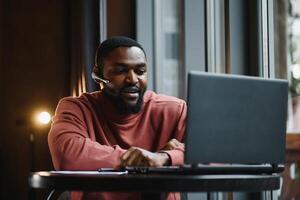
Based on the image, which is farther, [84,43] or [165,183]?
[84,43]

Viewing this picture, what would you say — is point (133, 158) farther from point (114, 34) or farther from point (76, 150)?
point (114, 34)

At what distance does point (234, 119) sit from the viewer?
169 cm

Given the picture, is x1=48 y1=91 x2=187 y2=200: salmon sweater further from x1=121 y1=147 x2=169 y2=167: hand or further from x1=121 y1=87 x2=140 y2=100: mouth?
x1=121 y1=147 x2=169 y2=167: hand

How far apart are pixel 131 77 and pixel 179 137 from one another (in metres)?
0.29

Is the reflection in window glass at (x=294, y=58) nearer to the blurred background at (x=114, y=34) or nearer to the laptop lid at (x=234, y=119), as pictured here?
the blurred background at (x=114, y=34)

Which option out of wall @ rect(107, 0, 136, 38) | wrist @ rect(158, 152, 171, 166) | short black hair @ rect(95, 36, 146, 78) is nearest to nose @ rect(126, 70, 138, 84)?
short black hair @ rect(95, 36, 146, 78)

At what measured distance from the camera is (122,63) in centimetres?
257

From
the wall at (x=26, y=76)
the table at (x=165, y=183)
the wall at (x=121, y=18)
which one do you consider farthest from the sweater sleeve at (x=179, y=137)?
the wall at (x=26, y=76)

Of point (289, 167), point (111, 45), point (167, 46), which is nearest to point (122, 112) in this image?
point (111, 45)

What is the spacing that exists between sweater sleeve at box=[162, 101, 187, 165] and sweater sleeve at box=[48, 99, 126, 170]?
0.20 metres

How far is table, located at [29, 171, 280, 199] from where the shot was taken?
1.67 m

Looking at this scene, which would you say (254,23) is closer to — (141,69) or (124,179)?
(141,69)

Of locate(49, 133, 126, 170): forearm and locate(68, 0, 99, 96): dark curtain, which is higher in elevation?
locate(68, 0, 99, 96): dark curtain

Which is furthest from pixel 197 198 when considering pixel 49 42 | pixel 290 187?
pixel 49 42
